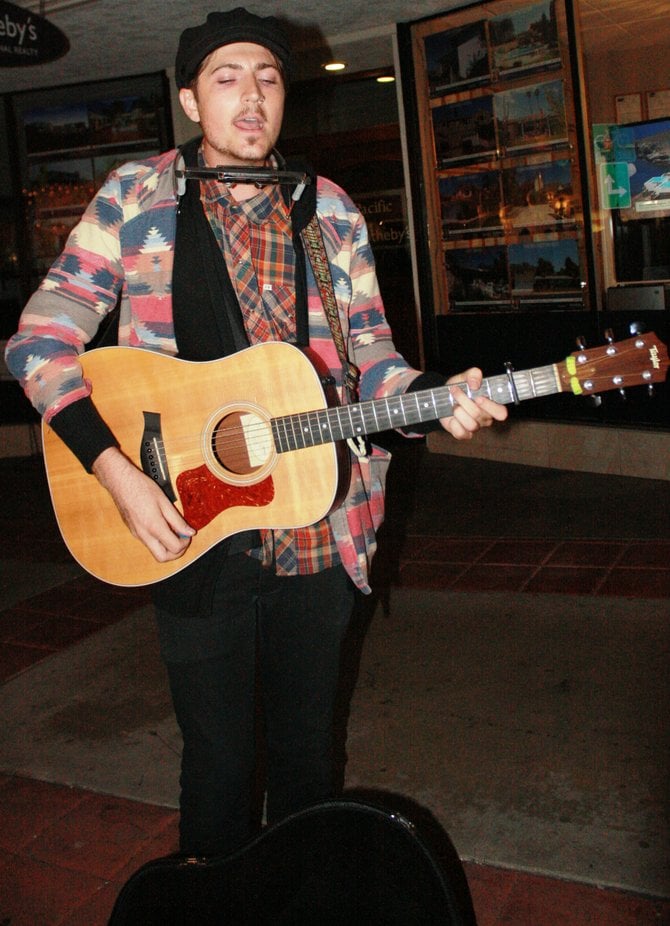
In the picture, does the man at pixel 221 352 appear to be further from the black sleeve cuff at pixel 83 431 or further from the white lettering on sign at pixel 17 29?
the white lettering on sign at pixel 17 29

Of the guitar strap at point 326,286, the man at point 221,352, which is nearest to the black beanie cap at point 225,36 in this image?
the man at point 221,352

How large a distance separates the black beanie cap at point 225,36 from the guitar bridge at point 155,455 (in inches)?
28.1

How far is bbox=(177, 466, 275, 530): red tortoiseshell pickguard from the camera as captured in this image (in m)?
1.97

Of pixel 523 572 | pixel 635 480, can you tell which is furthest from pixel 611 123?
pixel 523 572

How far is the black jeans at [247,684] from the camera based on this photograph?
75.7 inches

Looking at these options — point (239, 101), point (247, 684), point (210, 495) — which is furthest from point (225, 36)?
point (247, 684)

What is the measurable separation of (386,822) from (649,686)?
81.5 inches

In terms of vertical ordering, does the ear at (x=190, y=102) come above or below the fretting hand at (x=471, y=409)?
above

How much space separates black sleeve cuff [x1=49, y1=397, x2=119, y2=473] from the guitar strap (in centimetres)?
51

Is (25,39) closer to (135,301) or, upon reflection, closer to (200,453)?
(135,301)

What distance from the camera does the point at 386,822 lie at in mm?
1559

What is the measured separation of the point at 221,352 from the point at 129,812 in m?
1.64

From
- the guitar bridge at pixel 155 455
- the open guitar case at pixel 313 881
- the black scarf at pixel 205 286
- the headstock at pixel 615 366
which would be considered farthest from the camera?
the guitar bridge at pixel 155 455

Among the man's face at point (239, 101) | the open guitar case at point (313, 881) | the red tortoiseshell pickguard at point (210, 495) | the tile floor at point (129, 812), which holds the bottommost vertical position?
the tile floor at point (129, 812)
